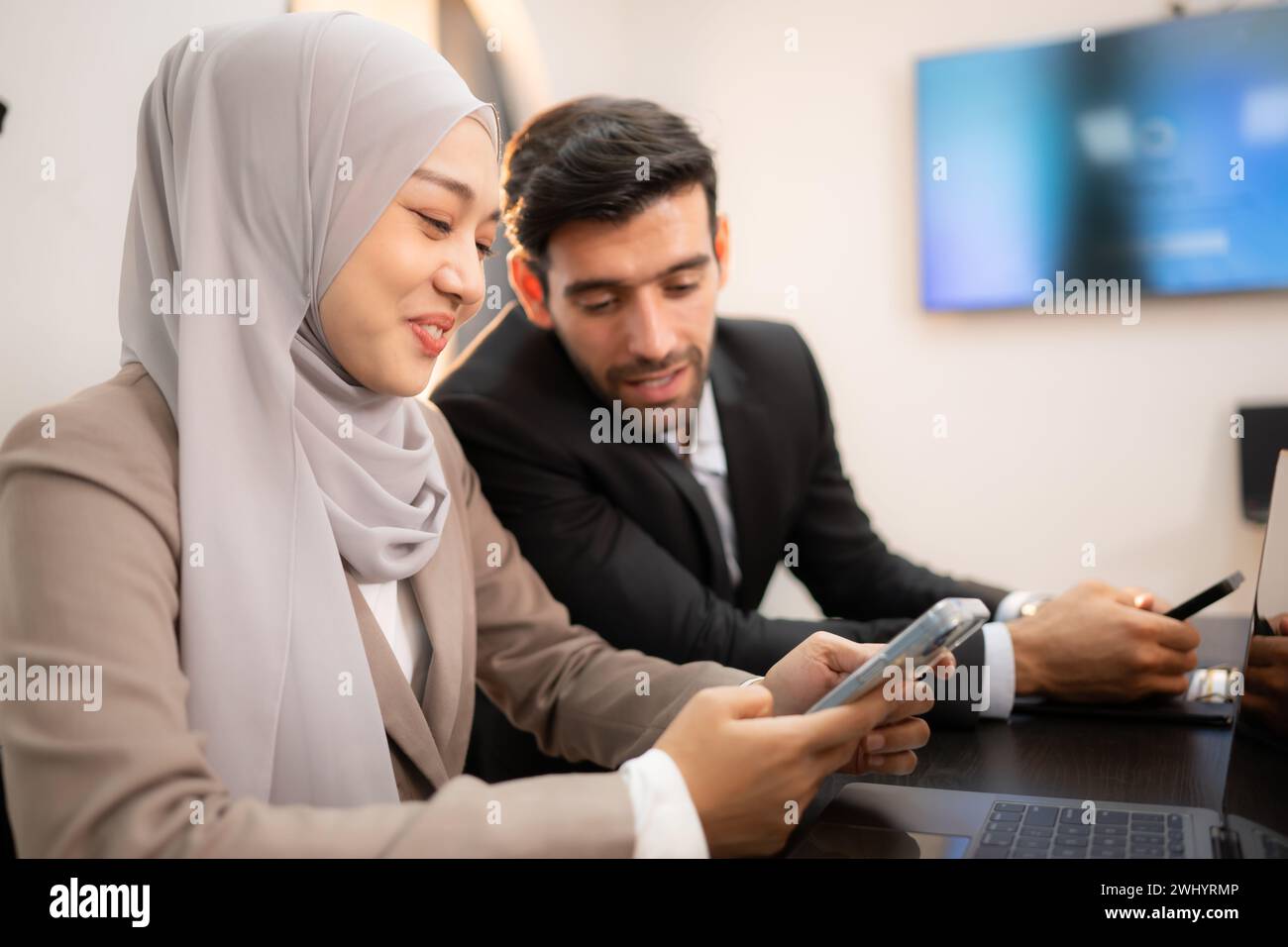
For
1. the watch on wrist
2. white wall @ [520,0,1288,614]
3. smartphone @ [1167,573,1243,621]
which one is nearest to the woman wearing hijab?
smartphone @ [1167,573,1243,621]

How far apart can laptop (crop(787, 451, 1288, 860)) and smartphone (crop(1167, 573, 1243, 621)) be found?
20 centimetres

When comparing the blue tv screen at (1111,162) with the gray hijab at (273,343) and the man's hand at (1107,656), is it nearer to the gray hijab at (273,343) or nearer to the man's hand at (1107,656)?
the man's hand at (1107,656)

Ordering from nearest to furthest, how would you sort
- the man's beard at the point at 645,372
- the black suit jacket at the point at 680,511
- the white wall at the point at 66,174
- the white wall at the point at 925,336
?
the white wall at the point at 66,174, the black suit jacket at the point at 680,511, the man's beard at the point at 645,372, the white wall at the point at 925,336

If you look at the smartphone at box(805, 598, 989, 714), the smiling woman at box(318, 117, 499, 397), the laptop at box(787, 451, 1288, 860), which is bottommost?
the laptop at box(787, 451, 1288, 860)

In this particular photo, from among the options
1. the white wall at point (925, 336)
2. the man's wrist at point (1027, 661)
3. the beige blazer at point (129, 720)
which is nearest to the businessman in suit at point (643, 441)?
the man's wrist at point (1027, 661)

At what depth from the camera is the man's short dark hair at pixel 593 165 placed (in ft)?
3.89

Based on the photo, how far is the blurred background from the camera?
90.1 inches

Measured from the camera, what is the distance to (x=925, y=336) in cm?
259

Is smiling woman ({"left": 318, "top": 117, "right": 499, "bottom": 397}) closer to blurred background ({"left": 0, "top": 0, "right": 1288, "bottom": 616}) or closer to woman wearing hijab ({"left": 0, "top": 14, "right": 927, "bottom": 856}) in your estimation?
woman wearing hijab ({"left": 0, "top": 14, "right": 927, "bottom": 856})

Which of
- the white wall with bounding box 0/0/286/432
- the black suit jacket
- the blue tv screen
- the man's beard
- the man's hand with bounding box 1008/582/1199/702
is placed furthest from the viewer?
the blue tv screen

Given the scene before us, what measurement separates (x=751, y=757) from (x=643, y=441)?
0.66m

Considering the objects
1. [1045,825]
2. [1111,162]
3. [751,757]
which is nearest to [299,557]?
[751,757]

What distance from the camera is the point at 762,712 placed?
0.67 meters

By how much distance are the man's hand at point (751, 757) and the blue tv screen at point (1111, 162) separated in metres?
2.05
